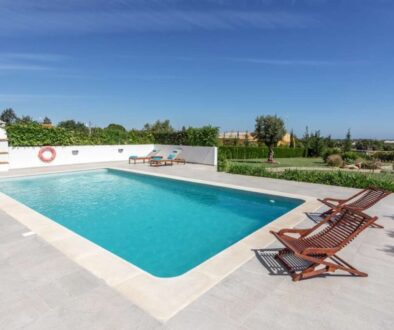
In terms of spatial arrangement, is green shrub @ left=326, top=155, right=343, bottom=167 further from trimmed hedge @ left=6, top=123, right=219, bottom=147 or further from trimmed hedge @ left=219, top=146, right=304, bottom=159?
trimmed hedge @ left=6, top=123, right=219, bottom=147

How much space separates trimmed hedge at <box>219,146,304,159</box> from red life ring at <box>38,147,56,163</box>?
12.3m

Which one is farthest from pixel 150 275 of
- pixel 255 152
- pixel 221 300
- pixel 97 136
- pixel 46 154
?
pixel 255 152

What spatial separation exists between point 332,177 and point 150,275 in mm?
9165

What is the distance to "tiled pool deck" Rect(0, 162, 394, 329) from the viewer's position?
8.04 ft

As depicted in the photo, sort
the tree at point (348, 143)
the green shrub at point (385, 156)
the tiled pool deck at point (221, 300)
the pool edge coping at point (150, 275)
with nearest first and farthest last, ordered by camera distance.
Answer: the tiled pool deck at point (221, 300) → the pool edge coping at point (150, 275) → the green shrub at point (385, 156) → the tree at point (348, 143)

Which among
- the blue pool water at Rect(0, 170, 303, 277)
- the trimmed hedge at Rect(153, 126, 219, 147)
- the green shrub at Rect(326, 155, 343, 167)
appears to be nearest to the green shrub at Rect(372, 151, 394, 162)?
the green shrub at Rect(326, 155, 343, 167)

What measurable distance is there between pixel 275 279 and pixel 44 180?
12085 mm

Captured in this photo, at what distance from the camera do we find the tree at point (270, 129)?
20891mm

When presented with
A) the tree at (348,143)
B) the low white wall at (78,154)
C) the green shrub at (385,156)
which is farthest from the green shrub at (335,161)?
the low white wall at (78,154)

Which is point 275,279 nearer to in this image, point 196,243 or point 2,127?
point 196,243

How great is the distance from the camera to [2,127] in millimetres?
13422

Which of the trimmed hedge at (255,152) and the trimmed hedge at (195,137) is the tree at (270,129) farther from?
the trimmed hedge at (195,137)

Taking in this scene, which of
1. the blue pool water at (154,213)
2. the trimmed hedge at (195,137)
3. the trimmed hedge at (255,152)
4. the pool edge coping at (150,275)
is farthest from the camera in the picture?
the trimmed hedge at (255,152)

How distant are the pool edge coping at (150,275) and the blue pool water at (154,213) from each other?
3.08 feet
